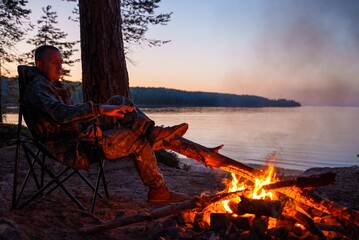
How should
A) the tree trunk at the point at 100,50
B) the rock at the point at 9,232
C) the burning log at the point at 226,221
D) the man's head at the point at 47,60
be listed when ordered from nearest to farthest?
the rock at the point at 9,232, the burning log at the point at 226,221, the man's head at the point at 47,60, the tree trunk at the point at 100,50

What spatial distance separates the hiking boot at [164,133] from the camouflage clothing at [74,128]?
0.08m

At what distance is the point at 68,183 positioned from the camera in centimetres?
516

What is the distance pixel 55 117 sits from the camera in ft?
10.2

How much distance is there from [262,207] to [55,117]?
5.81ft

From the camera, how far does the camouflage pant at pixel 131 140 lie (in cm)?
355

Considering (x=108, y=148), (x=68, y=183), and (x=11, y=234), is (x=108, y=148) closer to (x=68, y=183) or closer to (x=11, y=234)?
(x=11, y=234)

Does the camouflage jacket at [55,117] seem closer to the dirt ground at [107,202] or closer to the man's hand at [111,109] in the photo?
the man's hand at [111,109]

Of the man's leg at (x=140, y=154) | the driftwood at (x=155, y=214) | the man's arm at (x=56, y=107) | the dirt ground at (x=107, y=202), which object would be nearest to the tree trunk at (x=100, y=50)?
the dirt ground at (x=107, y=202)

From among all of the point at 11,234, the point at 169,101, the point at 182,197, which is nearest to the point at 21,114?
the point at 11,234

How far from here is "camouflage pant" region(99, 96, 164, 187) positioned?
11.7 feet

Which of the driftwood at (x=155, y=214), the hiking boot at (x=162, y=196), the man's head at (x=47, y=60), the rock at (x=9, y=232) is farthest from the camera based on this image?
the hiking boot at (x=162, y=196)

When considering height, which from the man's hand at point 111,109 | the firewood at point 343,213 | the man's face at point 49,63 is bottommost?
the firewood at point 343,213

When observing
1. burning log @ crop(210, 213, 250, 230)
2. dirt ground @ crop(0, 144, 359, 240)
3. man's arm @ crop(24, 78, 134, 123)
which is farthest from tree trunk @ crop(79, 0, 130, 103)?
burning log @ crop(210, 213, 250, 230)

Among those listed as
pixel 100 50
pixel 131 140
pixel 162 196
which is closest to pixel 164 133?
pixel 131 140
